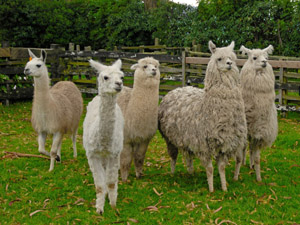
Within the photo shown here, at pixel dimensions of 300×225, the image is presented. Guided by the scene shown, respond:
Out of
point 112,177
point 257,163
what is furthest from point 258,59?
point 112,177

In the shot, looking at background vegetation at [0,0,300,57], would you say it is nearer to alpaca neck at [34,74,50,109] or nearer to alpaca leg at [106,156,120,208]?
alpaca neck at [34,74,50,109]

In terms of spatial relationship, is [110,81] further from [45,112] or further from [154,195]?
[45,112]

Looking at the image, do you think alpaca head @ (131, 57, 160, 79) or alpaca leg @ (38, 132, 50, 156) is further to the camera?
alpaca leg @ (38, 132, 50, 156)

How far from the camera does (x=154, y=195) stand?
527 centimetres

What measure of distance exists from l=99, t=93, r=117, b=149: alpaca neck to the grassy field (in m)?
0.92

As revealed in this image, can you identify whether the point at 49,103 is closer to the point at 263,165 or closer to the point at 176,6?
the point at 263,165

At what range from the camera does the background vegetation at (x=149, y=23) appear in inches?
701

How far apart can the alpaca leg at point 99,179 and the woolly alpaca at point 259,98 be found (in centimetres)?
244

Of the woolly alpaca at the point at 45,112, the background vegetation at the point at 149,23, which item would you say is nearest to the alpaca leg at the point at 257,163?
the woolly alpaca at the point at 45,112

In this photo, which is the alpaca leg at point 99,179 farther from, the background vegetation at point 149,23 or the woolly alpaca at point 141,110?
the background vegetation at point 149,23

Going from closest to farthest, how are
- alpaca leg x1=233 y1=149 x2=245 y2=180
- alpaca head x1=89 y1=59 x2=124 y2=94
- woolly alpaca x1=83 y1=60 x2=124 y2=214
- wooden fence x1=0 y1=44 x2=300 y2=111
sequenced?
alpaca head x1=89 y1=59 x2=124 y2=94
woolly alpaca x1=83 y1=60 x2=124 y2=214
alpaca leg x1=233 y1=149 x2=245 y2=180
wooden fence x1=0 y1=44 x2=300 y2=111

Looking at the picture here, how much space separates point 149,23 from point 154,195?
56.1 ft

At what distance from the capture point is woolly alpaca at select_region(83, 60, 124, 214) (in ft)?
13.8

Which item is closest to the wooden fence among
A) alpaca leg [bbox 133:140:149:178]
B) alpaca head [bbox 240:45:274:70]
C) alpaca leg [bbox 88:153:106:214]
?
alpaca head [bbox 240:45:274:70]
